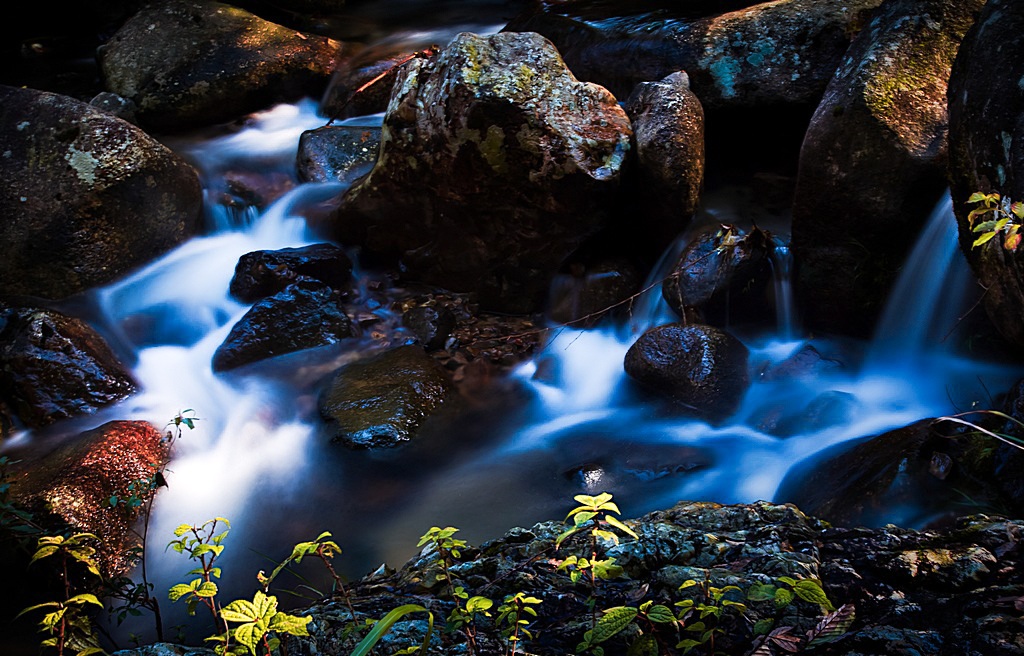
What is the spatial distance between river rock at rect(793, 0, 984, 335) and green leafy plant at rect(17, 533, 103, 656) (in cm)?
479

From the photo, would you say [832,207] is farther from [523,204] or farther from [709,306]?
[523,204]

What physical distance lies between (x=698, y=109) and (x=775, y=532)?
173 inches

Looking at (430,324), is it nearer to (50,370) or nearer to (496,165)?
(496,165)

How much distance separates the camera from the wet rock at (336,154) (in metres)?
7.65

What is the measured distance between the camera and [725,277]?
5465 millimetres

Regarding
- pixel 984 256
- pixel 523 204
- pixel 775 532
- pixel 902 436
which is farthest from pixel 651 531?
pixel 523 204

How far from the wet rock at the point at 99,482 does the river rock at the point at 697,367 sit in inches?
134

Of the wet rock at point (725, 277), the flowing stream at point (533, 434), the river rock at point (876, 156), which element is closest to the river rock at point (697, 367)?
the flowing stream at point (533, 434)

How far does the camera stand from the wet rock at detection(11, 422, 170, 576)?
4.00 m

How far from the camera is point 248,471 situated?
4.96 metres

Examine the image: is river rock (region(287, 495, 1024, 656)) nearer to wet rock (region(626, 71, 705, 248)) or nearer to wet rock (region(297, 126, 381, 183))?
wet rock (region(626, 71, 705, 248))

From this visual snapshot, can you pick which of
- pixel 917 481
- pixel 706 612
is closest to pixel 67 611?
pixel 706 612

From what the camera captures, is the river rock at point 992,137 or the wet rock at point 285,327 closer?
the river rock at point 992,137

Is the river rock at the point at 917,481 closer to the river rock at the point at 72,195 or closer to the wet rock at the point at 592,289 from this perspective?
the wet rock at the point at 592,289
